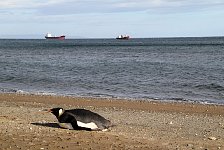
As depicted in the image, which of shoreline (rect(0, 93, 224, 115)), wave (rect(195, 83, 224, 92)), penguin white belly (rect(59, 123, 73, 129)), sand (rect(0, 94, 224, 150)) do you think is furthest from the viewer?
wave (rect(195, 83, 224, 92))

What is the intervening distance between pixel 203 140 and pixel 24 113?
20.3 feet

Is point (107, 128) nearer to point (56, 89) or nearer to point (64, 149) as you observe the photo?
point (64, 149)

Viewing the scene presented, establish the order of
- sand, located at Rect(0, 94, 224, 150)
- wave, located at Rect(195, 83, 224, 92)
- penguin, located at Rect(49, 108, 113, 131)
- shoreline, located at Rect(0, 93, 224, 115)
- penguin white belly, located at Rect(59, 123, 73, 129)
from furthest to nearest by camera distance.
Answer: wave, located at Rect(195, 83, 224, 92), shoreline, located at Rect(0, 93, 224, 115), penguin white belly, located at Rect(59, 123, 73, 129), penguin, located at Rect(49, 108, 113, 131), sand, located at Rect(0, 94, 224, 150)

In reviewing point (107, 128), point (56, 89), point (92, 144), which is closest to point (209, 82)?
point (56, 89)

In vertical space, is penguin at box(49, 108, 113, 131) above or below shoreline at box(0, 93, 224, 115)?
above

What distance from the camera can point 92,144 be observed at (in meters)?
9.21

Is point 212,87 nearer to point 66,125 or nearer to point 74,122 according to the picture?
point 66,125

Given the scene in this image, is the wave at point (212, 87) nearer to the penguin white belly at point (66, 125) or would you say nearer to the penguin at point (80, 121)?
the penguin at point (80, 121)

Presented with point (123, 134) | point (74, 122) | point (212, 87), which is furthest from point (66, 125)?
point (212, 87)

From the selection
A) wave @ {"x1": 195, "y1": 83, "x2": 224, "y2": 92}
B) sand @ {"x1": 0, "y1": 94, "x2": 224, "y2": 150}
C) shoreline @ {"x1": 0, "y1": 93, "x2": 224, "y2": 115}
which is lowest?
wave @ {"x1": 195, "y1": 83, "x2": 224, "y2": 92}

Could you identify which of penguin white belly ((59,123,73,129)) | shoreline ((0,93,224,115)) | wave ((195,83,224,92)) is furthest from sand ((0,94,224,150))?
wave ((195,83,224,92))

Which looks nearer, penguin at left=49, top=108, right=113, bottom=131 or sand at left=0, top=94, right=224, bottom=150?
sand at left=0, top=94, right=224, bottom=150

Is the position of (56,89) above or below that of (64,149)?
below

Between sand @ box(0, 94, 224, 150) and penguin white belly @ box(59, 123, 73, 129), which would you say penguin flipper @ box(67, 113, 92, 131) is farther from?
sand @ box(0, 94, 224, 150)
